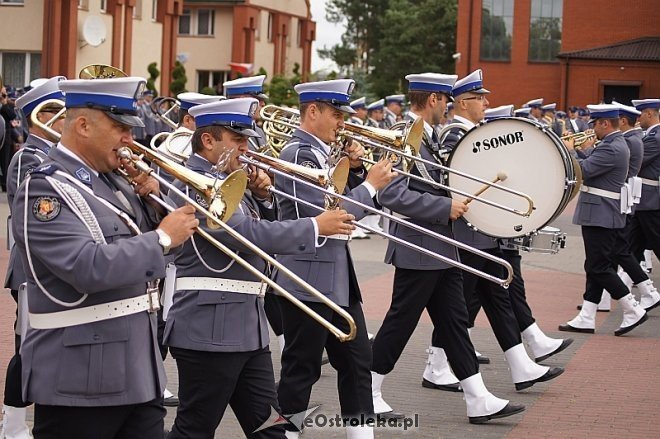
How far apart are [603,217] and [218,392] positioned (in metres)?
6.43

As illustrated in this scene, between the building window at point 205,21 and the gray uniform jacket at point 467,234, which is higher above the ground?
the building window at point 205,21

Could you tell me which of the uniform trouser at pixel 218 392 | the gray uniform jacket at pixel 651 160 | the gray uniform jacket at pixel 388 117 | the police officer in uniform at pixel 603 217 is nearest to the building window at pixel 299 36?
the gray uniform jacket at pixel 388 117

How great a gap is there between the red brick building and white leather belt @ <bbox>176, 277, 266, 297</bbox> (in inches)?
1808

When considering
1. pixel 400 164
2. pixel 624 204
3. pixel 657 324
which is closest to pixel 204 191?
pixel 400 164

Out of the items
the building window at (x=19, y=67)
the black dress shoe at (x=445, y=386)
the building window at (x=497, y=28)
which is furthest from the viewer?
the building window at (x=497, y=28)

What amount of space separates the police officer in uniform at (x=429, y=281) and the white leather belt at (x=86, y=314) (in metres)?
3.22

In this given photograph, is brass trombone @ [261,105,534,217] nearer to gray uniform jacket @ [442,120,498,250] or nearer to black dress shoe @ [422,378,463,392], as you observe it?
gray uniform jacket @ [442,120,498,250]

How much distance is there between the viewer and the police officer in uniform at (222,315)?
5234 millimetres

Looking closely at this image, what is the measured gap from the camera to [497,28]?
5388cm

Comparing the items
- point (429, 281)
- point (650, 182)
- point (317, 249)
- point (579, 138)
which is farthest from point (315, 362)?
point (650, 182)

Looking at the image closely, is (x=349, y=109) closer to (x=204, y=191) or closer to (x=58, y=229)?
(x=204, y=191)

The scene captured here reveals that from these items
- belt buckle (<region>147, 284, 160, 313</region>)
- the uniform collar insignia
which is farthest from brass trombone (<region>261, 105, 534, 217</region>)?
the uniform collar insignia

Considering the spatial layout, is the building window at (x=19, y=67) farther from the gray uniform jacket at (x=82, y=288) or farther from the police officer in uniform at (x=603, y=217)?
the gray uniform jacket at (x=82, y=288)

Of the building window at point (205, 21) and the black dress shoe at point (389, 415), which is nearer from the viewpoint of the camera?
the black dress shoe at point (389, 415)
